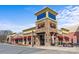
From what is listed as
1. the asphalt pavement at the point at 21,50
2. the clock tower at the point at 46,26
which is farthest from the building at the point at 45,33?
the asphalt pavement at the point at 21,50

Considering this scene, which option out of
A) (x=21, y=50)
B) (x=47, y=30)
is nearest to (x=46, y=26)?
(x=47, y=30)

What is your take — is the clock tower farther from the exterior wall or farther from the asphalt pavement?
the asphalt pavement

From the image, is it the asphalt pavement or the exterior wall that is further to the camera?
the exterior wall

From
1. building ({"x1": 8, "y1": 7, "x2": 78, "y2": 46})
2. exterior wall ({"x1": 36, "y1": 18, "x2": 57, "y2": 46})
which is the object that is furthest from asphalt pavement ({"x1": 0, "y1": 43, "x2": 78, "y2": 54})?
exterior wall ({"x1": 36, "y1": 18, "x2": 57, "y2": 46})

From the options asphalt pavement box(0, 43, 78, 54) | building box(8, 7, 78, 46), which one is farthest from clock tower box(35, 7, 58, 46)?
asphalt pavement box(0, 43, 78, 54)

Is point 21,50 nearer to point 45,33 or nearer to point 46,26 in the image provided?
point 45,33

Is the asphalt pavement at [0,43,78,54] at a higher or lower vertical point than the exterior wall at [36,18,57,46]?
lower

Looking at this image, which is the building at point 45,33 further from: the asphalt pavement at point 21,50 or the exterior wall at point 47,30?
the asphalt pavement at point 21,50
